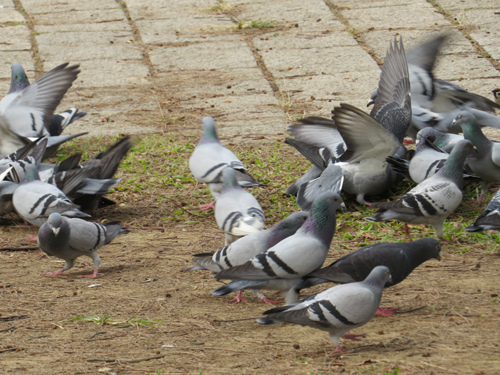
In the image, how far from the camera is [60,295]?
13.5 ft

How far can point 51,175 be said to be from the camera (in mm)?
5637

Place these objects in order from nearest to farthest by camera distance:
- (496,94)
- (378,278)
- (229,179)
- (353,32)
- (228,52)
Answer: (378,278) < (229,179) < (496,94) < (228,52) < (353,32)

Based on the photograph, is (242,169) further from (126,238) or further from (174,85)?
(174,85)

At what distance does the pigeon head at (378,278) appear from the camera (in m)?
3.28

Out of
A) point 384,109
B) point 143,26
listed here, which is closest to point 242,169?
point 384,109

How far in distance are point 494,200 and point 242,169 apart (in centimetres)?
177

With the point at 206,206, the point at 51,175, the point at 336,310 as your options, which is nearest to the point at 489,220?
the point at 336,310

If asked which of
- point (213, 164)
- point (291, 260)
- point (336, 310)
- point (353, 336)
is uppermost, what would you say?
point (336, 310)

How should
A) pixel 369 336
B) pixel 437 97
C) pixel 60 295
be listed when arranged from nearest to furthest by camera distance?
pixel 369 336, pixel 60 295, pixel 437 97

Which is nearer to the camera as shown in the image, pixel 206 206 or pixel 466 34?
pixel 206 206

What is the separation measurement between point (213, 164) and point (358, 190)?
1127mm

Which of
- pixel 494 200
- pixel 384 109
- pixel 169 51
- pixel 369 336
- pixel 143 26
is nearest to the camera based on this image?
pixel 369 336

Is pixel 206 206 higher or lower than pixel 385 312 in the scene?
lower

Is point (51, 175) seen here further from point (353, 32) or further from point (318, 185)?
point (353, 32)
